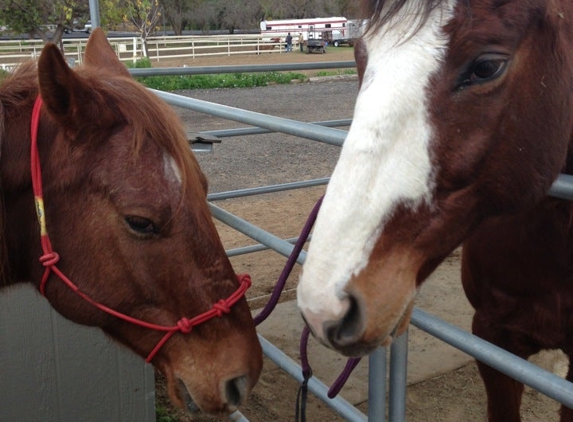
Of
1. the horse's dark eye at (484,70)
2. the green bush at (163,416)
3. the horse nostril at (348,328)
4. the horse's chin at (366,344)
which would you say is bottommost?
the green bush at (163,416)

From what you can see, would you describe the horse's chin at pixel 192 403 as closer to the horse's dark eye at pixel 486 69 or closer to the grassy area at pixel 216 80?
the horse's dark eye at pixel 486 69

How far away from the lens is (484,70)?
1232mm

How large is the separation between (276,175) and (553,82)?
6853mm

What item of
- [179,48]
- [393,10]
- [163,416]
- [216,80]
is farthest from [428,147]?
[179,48]

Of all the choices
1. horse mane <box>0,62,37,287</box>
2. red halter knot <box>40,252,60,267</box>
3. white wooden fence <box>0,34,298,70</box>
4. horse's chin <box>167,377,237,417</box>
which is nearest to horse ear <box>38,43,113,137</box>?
horse mane <box>0,62,37,287</box>

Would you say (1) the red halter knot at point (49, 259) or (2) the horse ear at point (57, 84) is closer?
(2) the horse ear at point (57, 84)

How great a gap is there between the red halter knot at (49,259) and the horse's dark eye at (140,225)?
0.22 meters

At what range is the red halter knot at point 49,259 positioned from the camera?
1610 mm

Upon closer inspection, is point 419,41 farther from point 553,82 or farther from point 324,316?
point 324,316

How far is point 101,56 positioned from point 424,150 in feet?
4.21

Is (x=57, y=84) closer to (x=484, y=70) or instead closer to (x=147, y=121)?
(x=147, y=121)

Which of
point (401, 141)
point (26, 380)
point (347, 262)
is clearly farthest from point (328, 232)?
point (26, 380)

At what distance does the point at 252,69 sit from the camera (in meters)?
3.50

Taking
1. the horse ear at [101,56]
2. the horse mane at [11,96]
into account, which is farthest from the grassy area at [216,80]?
the horse mane at [11,96]
